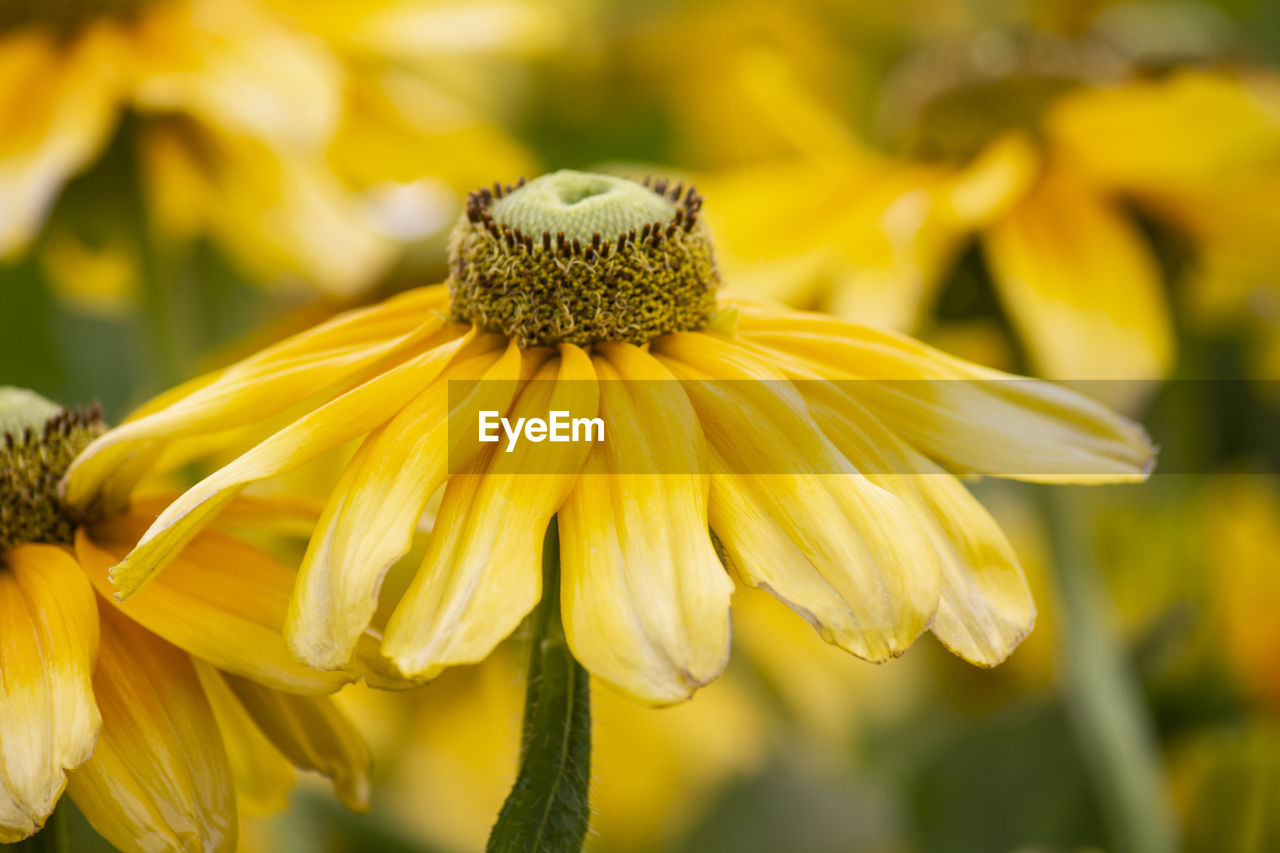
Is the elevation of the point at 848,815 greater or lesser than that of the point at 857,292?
lesser

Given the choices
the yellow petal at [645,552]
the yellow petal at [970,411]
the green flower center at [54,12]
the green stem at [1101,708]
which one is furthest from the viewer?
the green flower center at [54,12]

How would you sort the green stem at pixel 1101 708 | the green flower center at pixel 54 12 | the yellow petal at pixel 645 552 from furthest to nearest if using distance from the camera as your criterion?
1. the green flower center at pixel 54 12
2. the green stem at pixel 1101 708
3. the yellow petal at pixel 645 552

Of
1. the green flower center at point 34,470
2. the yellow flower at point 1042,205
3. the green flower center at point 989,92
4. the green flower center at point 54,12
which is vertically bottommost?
the green flower center at point 34,470

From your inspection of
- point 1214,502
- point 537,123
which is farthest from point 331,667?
point 537,123

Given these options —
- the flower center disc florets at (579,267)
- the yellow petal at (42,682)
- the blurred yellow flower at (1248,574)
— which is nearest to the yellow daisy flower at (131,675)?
the yellow petal at (42,682)

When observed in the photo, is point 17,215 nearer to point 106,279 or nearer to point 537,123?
point 106,279

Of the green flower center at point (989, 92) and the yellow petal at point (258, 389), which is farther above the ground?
the green flower center at point (989, 92)

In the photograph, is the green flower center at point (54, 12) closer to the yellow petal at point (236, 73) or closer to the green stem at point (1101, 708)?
the yellow petal at point (236, 73)

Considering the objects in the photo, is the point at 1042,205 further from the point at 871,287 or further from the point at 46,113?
the point at 46,113
